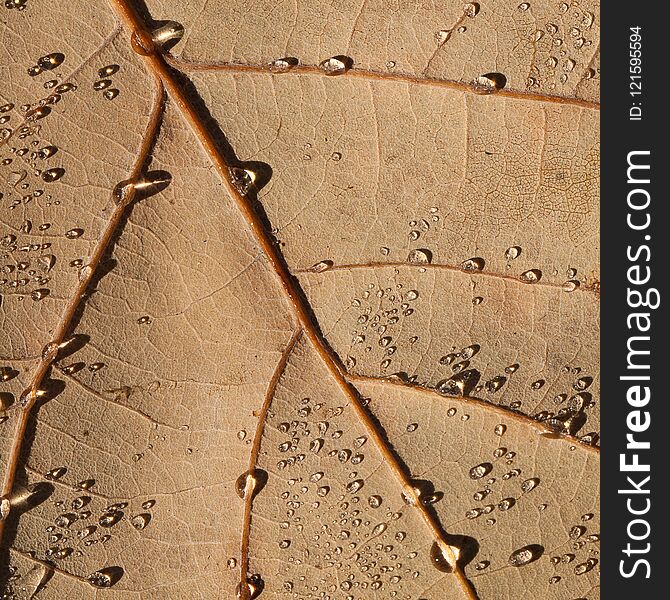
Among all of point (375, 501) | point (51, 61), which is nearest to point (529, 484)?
point (375, 501)

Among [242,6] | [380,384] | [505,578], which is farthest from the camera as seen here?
[505,578]

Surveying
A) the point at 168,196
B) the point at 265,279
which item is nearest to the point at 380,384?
the point at 265,279

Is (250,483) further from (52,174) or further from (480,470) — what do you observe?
(52,174)

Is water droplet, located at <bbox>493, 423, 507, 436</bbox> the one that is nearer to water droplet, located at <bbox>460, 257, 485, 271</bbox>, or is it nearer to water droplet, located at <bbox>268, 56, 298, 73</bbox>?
water droplet, located at <bbox>460, 257, 485, 271</bbox>

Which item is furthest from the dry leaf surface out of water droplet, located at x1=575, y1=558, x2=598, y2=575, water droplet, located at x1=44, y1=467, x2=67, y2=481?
water droplet, located at x1=575, y1=558, x2=598, y2=575

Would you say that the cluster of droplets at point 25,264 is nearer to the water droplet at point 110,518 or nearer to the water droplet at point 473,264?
the water droplet at point 110,518

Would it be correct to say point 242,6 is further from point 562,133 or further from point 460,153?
point 562,133
